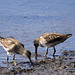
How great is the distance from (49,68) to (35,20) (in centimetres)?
796

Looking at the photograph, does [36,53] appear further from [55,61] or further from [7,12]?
[7,12]

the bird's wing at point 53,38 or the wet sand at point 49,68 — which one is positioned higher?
the bird's wing at point 53,38

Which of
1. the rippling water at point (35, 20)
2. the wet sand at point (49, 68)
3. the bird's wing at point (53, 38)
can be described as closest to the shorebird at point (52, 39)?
the bird's wing at point (53, 38)

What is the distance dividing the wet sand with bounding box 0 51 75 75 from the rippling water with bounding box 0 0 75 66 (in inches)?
37.9

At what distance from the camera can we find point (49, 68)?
7875mm

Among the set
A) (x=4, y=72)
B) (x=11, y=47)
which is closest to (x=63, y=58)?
(x=11, y=47)

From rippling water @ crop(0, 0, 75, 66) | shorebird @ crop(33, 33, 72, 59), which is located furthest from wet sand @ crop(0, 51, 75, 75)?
shorebird @ crop(33, 33, 72, 59)

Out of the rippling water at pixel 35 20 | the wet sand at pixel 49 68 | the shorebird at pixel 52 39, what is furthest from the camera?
the rippling water at pixel 35 20

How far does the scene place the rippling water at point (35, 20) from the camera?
38.7ft

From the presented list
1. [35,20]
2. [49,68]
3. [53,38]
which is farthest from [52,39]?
[35,20]

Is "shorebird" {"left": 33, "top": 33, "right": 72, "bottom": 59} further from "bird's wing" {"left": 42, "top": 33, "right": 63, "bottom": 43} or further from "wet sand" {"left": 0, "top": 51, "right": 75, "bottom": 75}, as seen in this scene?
"wet sand" {"left": 0, "top": 51, "right": 75, "bottom": 75}

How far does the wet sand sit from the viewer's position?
7494mm

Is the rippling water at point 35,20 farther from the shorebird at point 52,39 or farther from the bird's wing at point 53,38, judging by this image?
the bird's wing at point 53,38

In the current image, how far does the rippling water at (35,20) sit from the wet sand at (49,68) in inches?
37.9
